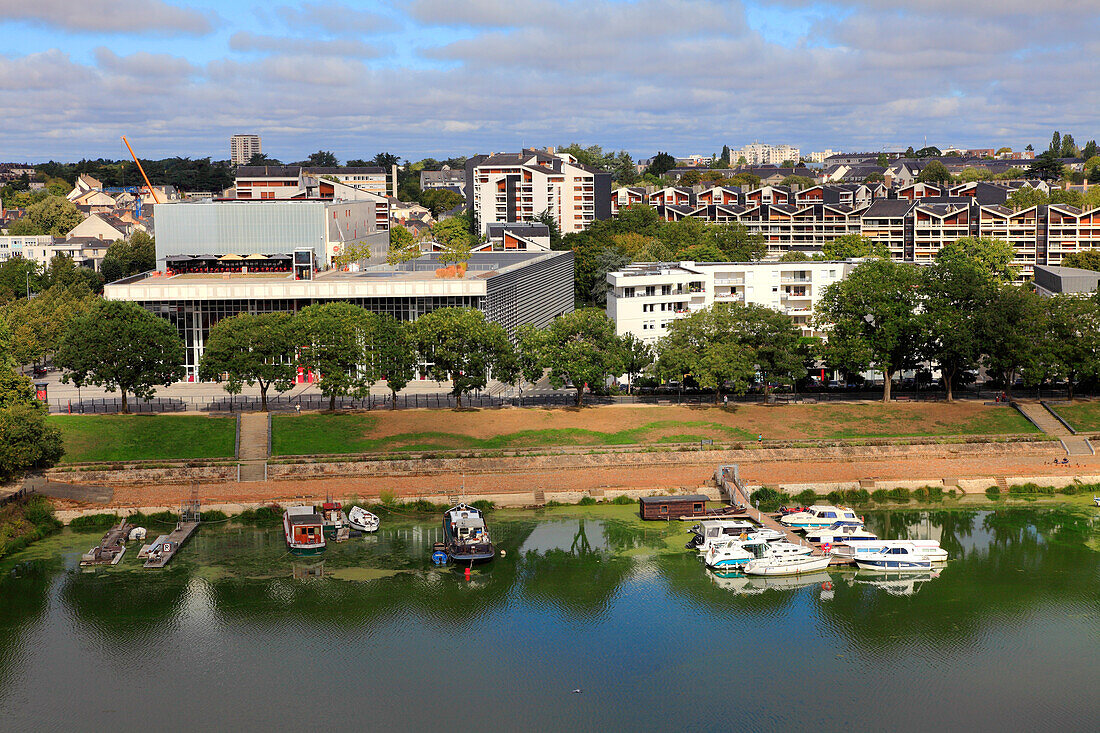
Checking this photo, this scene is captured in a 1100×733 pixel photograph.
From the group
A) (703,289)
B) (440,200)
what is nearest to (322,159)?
(440,200)

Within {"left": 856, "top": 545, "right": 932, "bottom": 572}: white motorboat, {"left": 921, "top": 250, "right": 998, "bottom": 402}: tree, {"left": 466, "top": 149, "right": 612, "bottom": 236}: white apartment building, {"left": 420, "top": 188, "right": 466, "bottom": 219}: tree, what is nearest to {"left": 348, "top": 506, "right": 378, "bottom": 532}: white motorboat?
{"left": 856, "top": 545, "right": 932, "bottom": 572}: white motorboat

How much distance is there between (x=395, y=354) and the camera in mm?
Answer: 45156

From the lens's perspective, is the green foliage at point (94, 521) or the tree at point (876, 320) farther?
the tree at point (876, 320)

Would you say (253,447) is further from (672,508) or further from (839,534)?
(839,534)

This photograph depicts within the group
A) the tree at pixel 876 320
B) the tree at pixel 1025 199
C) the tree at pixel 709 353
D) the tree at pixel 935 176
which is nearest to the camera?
the tree at pixel 709 353

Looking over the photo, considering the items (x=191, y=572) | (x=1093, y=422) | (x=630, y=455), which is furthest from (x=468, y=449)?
(x=1093, y=422)

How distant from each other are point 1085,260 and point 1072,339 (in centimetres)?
3368

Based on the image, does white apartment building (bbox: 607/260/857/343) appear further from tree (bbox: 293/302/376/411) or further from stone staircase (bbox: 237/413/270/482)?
stone staircase (bbox: 237/413/270/482)

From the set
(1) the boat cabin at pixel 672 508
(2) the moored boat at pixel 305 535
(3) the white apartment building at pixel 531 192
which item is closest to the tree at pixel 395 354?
(2) the moored boat at pixel 305 535

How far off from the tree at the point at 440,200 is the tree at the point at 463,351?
94.6m

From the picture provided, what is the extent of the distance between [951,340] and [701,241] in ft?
137

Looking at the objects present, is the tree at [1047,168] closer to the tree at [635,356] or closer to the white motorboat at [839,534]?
the tree at [635,356]

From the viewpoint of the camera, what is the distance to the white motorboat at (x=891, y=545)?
34.0m

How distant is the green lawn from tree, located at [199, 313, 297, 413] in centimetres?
3008
